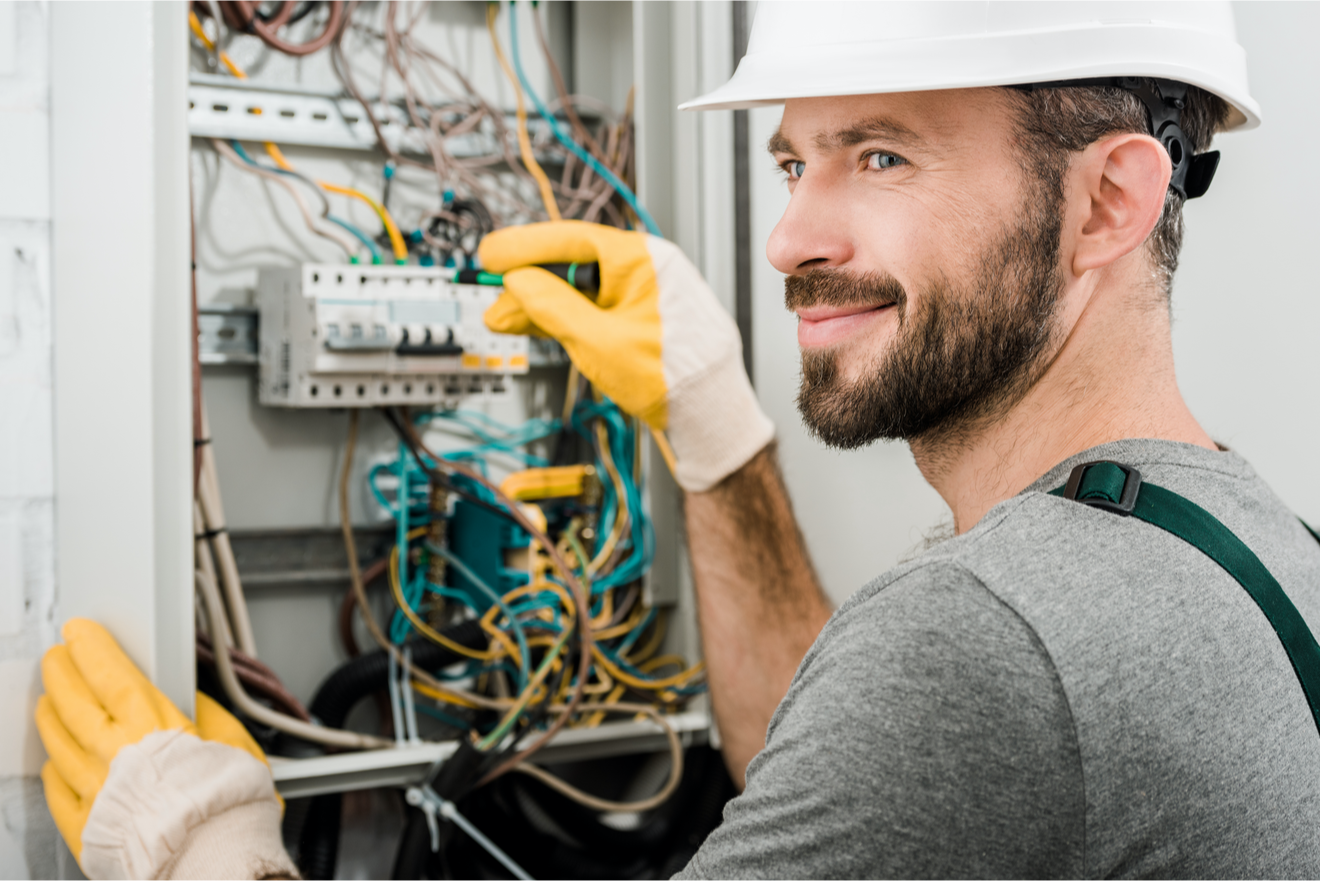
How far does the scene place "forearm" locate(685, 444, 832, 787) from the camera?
1.16m

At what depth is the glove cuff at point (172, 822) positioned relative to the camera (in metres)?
0.87

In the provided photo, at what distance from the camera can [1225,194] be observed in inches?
30.8

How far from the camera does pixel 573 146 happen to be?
4.68ft

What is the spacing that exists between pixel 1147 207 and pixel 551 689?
884 mm

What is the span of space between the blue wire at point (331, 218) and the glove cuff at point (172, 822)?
730mm

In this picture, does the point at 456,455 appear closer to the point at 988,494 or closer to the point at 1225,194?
the point at 988,494

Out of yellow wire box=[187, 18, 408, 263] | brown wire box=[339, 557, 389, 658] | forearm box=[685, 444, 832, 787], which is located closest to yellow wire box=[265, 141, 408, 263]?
yellow wire box=[187, 18, 408, 263]

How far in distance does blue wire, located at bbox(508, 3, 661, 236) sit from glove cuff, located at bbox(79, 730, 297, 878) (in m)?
0.89

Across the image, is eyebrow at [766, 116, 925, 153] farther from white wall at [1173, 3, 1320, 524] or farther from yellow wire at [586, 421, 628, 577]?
yellow wire at [586, 421, 628, 577]

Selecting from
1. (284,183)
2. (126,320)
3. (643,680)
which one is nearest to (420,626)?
(643,680)

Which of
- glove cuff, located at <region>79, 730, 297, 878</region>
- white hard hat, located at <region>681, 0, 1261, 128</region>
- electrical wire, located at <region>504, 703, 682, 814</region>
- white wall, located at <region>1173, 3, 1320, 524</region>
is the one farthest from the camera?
electrical wire, located at <region>504, 703, 682, 814</region>

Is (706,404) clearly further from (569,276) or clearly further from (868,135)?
(868,135)

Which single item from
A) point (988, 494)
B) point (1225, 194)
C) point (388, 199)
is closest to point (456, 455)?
point (388, 199)

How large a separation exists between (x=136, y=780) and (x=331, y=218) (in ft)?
2.74
